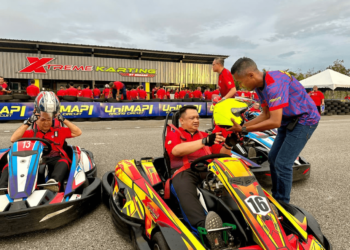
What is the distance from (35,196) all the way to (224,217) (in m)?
1.64

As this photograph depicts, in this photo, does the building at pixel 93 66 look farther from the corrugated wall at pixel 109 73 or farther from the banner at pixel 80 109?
the banner at pixel 80 109

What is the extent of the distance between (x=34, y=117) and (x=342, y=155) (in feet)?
19.1

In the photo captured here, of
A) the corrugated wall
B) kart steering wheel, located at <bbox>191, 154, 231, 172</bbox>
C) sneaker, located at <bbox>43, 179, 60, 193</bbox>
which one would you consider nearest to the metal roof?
the corrugated wall

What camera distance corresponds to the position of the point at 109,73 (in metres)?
26.1

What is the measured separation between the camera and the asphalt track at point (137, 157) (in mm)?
2258

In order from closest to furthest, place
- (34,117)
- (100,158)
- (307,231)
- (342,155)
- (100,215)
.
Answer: (307,231) < (100,215) < (34,117) < (100,158) < (342,155)

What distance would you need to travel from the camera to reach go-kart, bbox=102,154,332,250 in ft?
5.40

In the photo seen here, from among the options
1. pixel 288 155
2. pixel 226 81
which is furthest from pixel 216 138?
pixel 226 81

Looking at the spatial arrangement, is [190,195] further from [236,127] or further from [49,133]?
[49,133]

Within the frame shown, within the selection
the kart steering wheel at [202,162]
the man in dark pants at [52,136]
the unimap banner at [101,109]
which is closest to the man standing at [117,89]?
the unimap banner at [101,109]

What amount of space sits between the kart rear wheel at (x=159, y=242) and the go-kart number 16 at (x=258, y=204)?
60 centimetres

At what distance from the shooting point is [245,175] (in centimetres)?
192

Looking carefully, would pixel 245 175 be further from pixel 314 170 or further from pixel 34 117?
pixel 314 170

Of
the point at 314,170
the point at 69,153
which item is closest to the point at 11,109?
the point at 69,153
